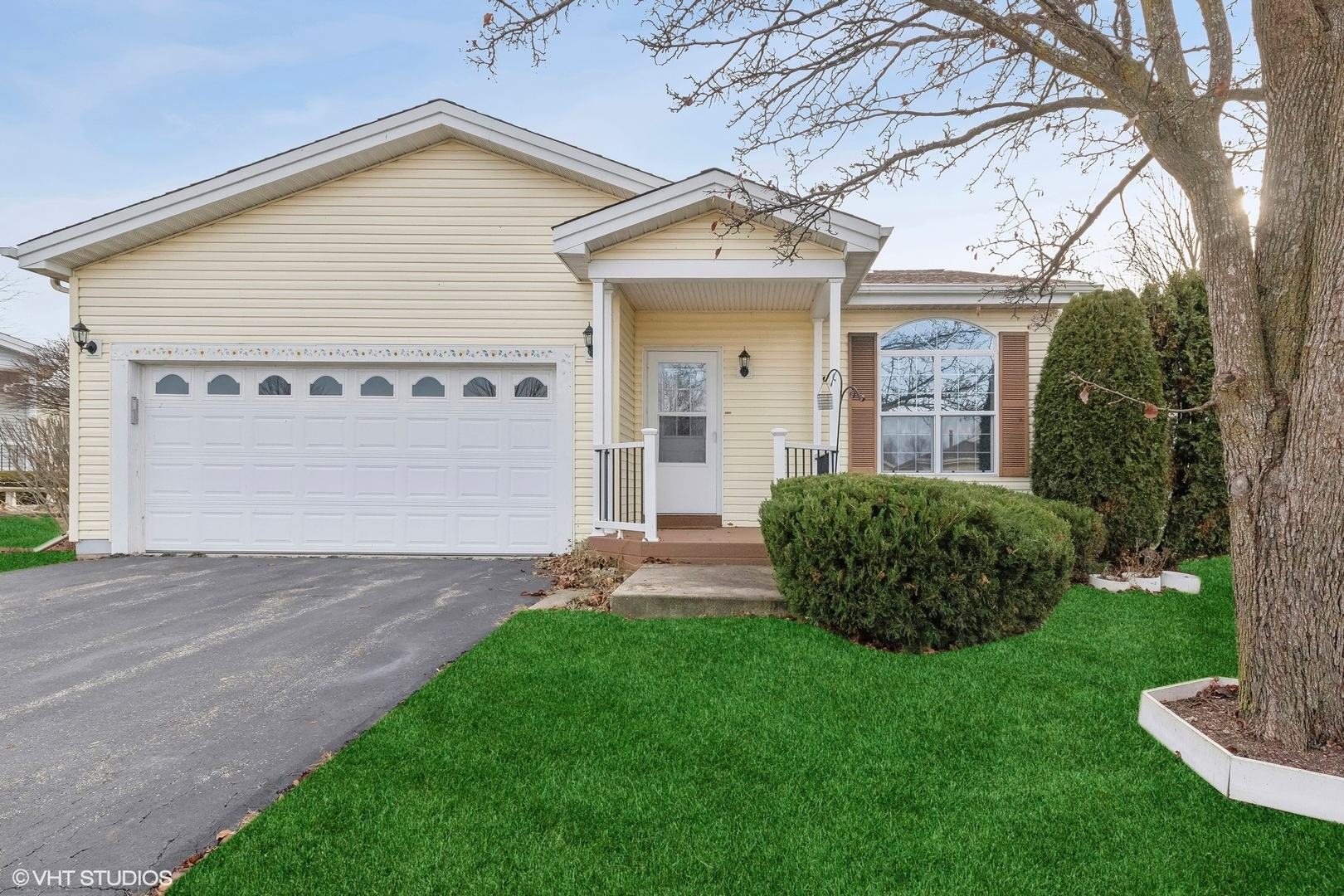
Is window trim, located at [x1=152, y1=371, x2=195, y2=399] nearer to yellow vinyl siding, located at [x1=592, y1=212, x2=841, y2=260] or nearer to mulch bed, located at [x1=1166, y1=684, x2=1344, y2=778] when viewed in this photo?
yellow vinyl siding, located at [x1=592, y1=212, x2=841, y2=260]

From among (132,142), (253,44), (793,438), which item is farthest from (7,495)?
(793,438)

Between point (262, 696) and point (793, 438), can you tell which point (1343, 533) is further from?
point (793, 438)

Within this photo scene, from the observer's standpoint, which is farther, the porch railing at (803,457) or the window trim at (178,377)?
the window trim at (178,377)

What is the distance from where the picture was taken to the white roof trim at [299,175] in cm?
747

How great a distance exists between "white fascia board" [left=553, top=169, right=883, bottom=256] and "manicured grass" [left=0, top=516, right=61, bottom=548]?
28.7 feet

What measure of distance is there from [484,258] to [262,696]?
5.70 metres

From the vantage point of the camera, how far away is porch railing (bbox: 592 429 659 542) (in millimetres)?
6324

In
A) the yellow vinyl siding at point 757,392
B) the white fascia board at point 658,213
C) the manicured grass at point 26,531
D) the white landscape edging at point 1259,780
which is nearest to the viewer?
the white landscape edging at point 1259,780

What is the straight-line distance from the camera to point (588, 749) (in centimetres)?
280

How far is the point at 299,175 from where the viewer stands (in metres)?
7.69

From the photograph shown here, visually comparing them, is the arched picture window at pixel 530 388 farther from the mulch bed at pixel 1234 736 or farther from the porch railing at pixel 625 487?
the mulch bed at pixel 1234 736

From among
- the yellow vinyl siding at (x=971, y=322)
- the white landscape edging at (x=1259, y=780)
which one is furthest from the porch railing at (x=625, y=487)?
the white landscape edging at (x=1259, y=780)

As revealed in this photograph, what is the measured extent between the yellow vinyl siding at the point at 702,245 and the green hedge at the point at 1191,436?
137 inches

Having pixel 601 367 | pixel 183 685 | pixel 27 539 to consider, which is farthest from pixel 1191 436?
pixel 27 539
